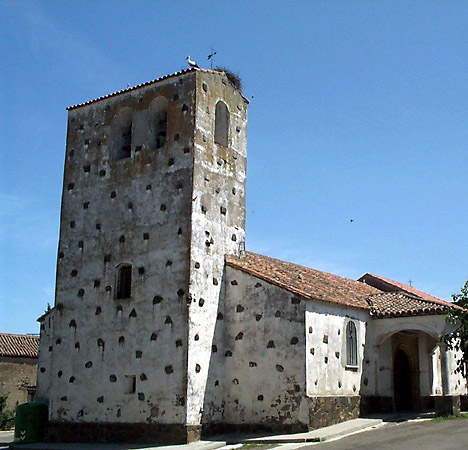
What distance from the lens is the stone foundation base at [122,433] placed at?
19.7 metres

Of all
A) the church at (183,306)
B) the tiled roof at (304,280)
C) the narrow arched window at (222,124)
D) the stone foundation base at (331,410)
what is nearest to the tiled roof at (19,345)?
the church at (183,306)

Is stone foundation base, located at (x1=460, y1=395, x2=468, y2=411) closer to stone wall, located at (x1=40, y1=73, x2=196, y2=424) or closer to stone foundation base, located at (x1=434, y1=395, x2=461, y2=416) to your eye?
stone foundation base, located at (x1=434, y1=395, x2=461, y2=416)

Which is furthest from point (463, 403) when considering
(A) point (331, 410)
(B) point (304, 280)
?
(B) point (304, 280)

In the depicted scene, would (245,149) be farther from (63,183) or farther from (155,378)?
(155,378)

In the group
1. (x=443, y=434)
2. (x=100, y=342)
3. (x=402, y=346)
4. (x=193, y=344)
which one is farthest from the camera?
(x=402, y=346)

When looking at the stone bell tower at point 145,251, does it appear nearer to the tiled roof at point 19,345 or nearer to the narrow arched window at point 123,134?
the narrow arched window at point 123,134

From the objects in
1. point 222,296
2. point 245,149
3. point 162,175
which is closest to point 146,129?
point 162,175

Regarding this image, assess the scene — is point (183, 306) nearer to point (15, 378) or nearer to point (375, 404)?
point (375, 404)

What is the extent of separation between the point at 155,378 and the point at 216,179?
705 cm

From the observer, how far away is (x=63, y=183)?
2461 cm

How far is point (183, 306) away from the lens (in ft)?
67.5

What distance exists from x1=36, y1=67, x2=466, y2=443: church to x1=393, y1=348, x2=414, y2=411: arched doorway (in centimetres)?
178

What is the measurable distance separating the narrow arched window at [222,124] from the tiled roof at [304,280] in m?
4.43

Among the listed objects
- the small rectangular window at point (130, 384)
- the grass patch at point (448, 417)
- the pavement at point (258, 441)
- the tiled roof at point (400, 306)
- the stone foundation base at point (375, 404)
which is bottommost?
the pavement at point (258, 441)
